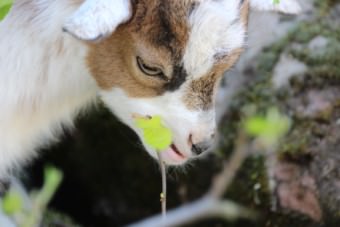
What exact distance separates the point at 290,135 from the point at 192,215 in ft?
7.10

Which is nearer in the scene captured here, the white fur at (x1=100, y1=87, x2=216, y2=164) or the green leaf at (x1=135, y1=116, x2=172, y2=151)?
the green leaf at (x1=135, y1=116, x2=172, y2=151)

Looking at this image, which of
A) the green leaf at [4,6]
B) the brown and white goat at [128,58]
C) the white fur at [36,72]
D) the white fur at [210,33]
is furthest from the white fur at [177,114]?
the green leaf at [4,6]

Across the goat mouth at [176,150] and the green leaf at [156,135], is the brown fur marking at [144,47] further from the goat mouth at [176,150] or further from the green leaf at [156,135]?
the green leaf at [156,135]

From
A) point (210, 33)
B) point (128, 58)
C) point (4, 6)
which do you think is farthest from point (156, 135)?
point (128, 58)

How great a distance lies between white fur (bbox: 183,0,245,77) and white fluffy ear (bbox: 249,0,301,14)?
0.93ft

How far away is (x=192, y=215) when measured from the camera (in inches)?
55.0

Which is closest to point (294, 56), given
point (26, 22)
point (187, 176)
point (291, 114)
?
point (291, 114)

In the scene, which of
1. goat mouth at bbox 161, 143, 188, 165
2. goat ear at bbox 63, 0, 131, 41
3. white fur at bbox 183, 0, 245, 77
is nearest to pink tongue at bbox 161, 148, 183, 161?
goat mouth at bbox 161, 143, 188, 165

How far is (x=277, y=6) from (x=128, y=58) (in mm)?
591

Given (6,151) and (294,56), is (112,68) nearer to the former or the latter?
(6,151)

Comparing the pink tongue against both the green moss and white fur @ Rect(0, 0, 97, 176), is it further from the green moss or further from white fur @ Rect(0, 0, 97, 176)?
the green moss

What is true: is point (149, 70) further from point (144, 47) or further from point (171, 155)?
point (171, 155)

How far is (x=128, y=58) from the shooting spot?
2723 millimetres

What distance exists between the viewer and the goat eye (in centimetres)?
267
